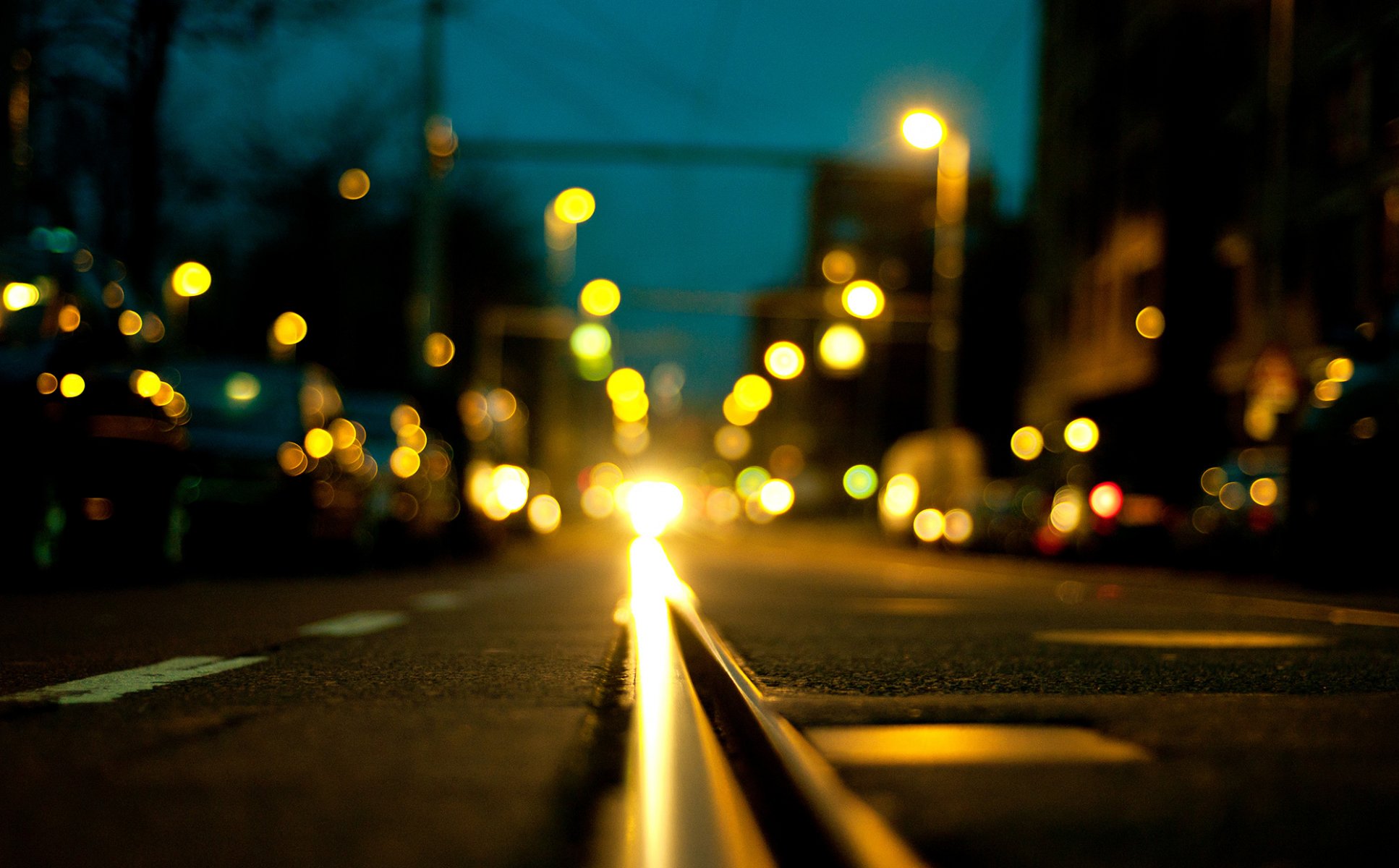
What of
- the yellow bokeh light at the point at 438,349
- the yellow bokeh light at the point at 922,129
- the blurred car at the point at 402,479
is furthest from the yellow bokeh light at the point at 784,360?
the blurred car at the point at 402,479

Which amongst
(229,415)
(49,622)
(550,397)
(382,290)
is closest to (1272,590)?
(229,415)

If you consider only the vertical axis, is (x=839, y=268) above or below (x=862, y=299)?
above

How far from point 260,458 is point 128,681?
10549 mm

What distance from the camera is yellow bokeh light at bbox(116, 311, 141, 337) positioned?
13.3 metres

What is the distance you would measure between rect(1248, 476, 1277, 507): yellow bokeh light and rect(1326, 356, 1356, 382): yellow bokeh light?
3.59 m

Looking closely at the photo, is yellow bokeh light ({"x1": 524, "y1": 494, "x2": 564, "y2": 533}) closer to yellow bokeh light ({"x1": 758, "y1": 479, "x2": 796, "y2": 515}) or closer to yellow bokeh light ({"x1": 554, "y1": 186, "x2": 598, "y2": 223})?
yellow bokeh light ({"x1": 554, "y1": 186, "x2": 598, "y2": 223})

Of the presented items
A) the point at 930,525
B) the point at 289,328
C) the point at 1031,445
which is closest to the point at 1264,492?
the point at 1031,445

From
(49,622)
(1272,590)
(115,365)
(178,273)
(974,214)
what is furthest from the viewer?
(974,214)

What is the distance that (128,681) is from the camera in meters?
5.95

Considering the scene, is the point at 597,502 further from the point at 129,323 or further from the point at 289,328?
the point at 129,323

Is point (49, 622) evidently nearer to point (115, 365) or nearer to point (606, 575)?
point (115, 365)

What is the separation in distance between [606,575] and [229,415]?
12.9 feet

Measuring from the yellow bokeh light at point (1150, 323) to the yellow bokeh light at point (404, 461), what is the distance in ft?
73.3

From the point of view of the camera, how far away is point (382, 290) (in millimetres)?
58281
